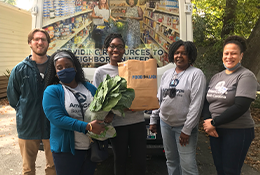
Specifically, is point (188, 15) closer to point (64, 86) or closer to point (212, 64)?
point (64, 86)

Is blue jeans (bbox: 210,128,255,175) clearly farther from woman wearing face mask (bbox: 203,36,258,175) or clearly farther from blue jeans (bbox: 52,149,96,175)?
blue jeans (bbox: 52,149,96,175)

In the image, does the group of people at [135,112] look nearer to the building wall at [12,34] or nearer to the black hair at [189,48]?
the black hair at [189,48]

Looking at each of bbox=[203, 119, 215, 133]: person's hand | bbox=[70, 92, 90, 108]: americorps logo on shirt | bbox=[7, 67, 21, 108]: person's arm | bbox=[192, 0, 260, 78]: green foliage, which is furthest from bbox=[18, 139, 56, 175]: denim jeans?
bbox=[192, 0, 260, 78]: green foliage

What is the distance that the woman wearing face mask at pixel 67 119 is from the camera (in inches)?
70.5

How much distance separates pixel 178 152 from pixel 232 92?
35.5 inches

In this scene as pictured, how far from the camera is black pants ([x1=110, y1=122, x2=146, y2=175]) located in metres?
2.30

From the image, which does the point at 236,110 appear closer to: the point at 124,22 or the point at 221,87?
the point at 221,87

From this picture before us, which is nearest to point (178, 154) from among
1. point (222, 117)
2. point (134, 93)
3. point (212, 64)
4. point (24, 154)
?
point (222, 117)

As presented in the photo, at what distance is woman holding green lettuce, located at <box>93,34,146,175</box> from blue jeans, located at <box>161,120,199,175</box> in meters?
0.30

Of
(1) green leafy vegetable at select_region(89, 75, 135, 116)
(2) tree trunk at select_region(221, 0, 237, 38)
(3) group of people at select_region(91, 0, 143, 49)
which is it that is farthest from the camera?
(2) tree trunk at select_region(221, 0, 237, 38)

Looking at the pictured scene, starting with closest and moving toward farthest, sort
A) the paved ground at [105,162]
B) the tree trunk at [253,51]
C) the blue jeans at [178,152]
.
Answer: the blue jeans at [178,152] → the paved ground at [105,162] → the tree trunk at [253,51]

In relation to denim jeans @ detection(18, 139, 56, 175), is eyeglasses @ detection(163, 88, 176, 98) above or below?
above

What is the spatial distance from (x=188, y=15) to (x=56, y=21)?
1899mm

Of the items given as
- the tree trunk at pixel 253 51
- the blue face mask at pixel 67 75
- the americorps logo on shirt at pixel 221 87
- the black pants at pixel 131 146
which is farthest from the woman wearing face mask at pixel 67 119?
the tree trunk at pixel 253 51
